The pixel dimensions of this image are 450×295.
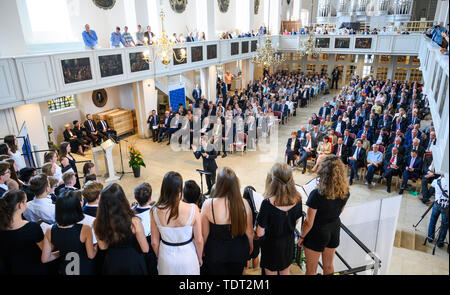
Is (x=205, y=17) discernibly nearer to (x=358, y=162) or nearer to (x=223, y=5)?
(x=223, y=5)

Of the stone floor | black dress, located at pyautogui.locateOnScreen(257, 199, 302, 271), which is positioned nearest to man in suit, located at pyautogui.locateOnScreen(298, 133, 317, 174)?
the stone floor

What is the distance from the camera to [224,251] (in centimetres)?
270

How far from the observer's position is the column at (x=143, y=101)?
38.6 feet

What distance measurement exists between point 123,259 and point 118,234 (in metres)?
0.26

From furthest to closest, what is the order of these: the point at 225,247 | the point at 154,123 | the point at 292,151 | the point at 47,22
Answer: the point at 154,123 → the point at 47,22 → the point at 292,151 → the point at 225,247

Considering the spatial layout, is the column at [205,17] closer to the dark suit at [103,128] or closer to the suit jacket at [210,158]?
the dark suit at [103,128]

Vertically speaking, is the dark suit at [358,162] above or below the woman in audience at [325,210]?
below

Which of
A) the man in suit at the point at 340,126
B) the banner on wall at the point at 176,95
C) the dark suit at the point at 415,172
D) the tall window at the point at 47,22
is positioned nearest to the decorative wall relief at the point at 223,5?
the banner on wall at the point at 176,95

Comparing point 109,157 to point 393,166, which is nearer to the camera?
point 393,166

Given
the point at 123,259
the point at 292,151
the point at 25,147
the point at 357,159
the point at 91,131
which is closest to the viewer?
the point at 123,259

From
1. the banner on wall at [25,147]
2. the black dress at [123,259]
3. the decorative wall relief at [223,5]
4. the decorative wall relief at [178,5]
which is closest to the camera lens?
the black dress at [123,259]

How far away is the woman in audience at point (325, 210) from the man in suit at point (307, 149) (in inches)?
231

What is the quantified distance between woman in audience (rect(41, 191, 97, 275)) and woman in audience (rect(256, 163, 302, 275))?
1.52 metres

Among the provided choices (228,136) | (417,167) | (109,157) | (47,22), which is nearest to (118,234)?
(109,157)
